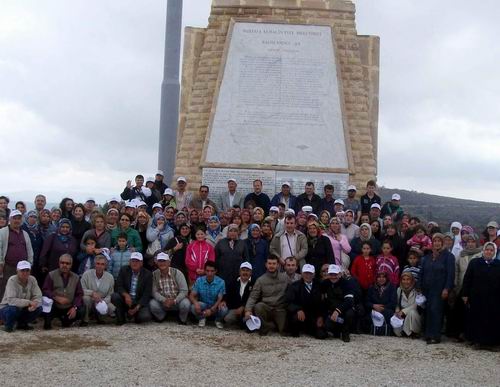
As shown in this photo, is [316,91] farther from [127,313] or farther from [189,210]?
[127,313]

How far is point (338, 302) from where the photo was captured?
7.62 metres

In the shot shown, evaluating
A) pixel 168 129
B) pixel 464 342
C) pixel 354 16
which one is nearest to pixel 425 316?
pixel 464 342

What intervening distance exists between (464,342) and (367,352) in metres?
1.58

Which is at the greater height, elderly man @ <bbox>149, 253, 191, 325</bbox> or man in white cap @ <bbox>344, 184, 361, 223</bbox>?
man in white cap @ <bbox>344, 184, 361, 223</bbox>

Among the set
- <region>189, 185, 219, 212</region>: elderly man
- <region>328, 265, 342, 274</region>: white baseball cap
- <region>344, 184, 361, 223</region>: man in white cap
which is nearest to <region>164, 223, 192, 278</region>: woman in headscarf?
<region>189, 185, 219, 212</region>: elderly man

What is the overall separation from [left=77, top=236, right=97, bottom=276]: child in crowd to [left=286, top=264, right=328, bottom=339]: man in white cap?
2.49 meters

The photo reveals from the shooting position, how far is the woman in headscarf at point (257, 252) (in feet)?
27.8

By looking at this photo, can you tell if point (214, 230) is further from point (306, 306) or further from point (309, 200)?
point (309, 200)

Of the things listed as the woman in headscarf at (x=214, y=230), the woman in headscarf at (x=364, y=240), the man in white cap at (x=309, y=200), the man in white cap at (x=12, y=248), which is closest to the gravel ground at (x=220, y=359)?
the man in white cap at (x=12, y=248)

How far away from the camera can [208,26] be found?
1274 centimetres

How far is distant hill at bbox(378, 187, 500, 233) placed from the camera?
22000mm

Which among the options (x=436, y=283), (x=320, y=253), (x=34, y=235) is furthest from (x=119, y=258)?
(x=436, y=283)

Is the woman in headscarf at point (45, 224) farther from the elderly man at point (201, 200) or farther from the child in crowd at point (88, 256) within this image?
the elderly man at point (201, 200)

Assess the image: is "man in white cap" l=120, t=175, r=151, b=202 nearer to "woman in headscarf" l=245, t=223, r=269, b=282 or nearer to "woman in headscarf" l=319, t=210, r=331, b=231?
"woman in headscarf" l=245, t=223, r=269, b=282
